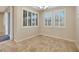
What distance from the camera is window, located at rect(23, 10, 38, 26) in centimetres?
161

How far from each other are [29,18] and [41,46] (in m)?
0.45

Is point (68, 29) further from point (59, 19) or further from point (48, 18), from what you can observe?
point (48, 18)

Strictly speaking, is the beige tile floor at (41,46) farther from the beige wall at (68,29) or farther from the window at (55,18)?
the window at (55,18)

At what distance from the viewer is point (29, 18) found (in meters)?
1.65

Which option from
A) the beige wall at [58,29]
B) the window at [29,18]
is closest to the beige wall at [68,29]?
the beige wall at [58,29]

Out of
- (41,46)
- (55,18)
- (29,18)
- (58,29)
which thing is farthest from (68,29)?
(29,18)

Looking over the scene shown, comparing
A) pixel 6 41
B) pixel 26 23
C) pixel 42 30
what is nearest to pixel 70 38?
pixel 42 30

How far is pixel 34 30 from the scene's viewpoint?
1645mm

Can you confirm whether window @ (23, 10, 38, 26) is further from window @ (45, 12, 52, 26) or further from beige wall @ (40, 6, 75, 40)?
beige wall @ (40, 6, 75, 40)

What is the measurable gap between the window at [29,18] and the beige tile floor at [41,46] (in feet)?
0.82

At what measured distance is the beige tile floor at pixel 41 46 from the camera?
159cm

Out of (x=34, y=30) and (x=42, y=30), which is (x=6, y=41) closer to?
(x=34, y=30)

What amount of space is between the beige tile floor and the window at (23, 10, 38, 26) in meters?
0.25
